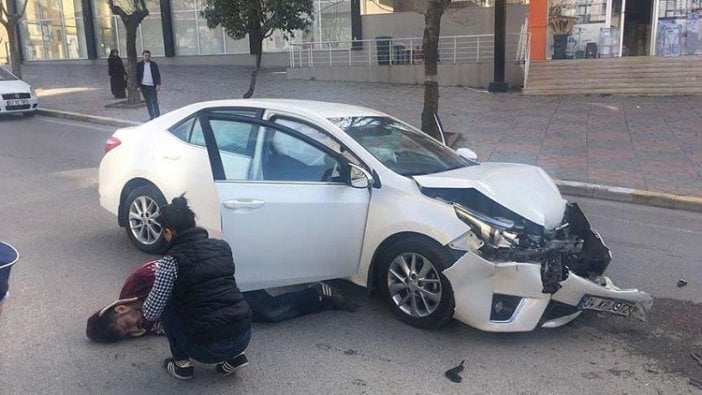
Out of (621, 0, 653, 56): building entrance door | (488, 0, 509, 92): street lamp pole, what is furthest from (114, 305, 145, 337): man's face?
(621, 0, 653, 56): building entrance door

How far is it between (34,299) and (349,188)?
2.62 meters

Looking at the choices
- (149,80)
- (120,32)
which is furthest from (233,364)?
(120,32)

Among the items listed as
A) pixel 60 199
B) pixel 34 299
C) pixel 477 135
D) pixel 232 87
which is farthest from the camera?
pixel 232 87

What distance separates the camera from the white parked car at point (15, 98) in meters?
16.9

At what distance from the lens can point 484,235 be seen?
4.26m

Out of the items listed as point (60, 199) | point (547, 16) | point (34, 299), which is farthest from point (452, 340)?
point (547, 16)

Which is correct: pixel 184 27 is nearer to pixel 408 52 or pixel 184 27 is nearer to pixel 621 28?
pixel 408 52

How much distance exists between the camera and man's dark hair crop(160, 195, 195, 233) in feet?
11.8

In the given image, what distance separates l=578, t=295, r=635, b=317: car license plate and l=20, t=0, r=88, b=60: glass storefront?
35.7 metres

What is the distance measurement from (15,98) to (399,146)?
15.0m

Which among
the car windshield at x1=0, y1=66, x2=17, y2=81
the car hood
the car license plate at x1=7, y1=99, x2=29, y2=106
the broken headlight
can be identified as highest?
the car windshield at x1=0, y1=66, x2=17, y2=81

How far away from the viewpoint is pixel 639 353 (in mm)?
4270

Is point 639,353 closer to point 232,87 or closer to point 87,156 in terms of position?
point 87,156

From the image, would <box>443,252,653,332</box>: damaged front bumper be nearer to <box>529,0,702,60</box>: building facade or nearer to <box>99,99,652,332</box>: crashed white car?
<box>99,99,652,332</box>: crashed white car
